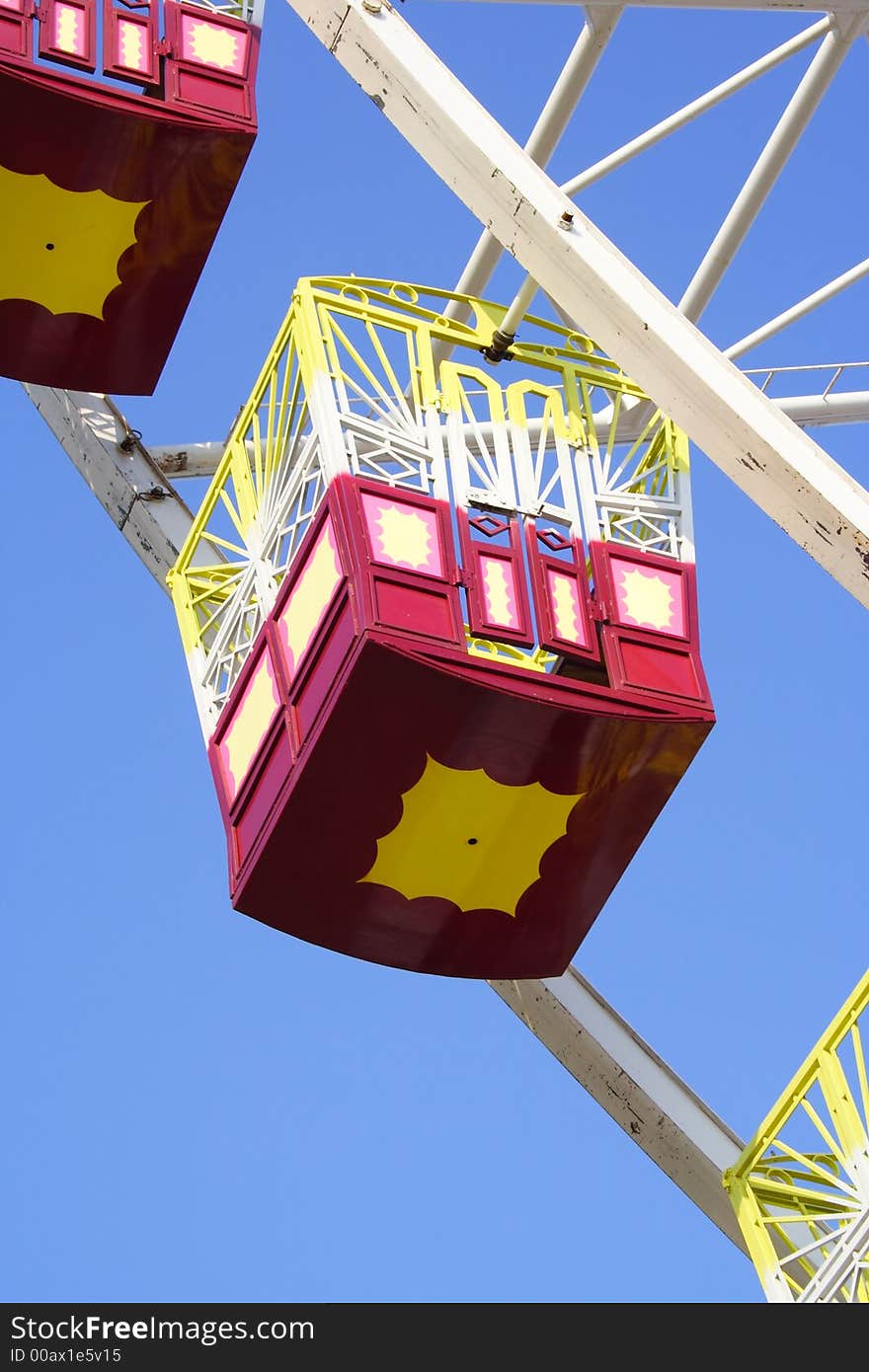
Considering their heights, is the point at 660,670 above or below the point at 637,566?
below

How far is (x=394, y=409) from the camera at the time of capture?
14914 millimetres

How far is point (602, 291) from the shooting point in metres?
12.8

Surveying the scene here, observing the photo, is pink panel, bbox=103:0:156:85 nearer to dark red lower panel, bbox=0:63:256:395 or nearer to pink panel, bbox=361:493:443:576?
dark red lower panel, bbox=0:63:256:395

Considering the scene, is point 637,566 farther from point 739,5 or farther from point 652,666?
point 739,5

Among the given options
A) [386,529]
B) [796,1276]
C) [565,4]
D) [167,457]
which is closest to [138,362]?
[167,457]

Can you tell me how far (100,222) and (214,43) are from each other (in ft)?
4.51

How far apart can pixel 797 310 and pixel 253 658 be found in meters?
5.51

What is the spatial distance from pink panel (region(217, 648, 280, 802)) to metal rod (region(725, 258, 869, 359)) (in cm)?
505

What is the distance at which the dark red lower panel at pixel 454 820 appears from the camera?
1395 centimetres

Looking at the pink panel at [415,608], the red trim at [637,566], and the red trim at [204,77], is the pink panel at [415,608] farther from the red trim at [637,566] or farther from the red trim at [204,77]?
the red trim at [204,77]

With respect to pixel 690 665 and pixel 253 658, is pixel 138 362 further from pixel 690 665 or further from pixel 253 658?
pixel 690 665

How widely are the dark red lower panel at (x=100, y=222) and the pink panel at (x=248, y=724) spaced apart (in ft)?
13.2

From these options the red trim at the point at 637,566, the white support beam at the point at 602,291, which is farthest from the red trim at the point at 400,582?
the white support beam at the point at 602,291

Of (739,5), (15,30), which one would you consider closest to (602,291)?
(739,5)
